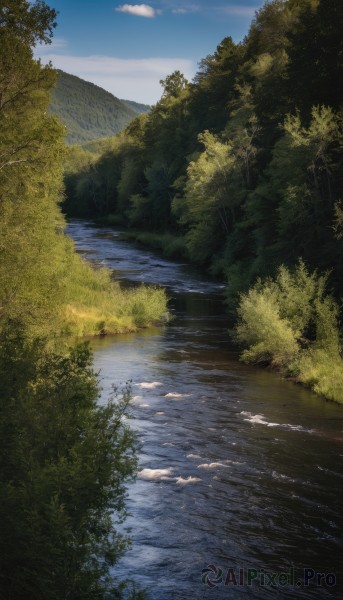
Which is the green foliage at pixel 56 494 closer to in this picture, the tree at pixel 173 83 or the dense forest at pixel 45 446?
the dense forest at pixel 45 446

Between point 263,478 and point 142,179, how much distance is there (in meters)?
94.4

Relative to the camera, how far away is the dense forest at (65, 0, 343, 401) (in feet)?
99.0

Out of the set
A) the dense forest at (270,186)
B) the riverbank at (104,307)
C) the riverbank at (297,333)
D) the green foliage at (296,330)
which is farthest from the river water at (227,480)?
the riverbank at (104,307)

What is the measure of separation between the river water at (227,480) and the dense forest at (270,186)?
3.16m

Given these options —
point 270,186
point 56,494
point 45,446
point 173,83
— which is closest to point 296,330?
point 270,186

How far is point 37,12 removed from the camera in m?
22.7

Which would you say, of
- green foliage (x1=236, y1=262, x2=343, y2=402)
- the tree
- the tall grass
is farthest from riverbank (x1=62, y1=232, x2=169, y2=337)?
the tree

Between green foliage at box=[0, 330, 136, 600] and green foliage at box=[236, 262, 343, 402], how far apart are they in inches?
691

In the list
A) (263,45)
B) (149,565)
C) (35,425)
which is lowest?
(149,565)

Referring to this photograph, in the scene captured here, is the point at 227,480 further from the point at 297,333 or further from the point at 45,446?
the point at 297,333

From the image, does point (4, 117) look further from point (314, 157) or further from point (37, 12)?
point (314, 157)

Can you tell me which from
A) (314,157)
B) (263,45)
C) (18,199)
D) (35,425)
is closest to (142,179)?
(263,45)

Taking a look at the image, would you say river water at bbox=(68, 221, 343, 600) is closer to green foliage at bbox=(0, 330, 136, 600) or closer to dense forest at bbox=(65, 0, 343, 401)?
dense forest at bbox=(65, 0, 343, 401)

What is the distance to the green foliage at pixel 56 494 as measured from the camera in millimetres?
8141
